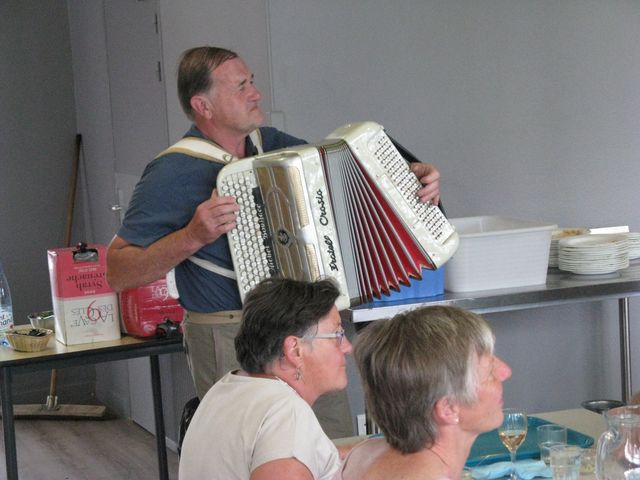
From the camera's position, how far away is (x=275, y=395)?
1.98 metres

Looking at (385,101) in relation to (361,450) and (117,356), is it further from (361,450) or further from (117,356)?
(361,450)

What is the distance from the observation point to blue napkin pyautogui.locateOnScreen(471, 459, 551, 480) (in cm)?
209

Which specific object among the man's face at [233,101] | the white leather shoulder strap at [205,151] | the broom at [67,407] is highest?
the man's face at [233,101]

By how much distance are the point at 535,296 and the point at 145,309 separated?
1569 millimetres

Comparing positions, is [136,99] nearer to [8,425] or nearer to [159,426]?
[159,426]

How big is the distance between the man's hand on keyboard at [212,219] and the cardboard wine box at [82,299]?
147 cm

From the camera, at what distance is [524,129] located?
4297 millimetres

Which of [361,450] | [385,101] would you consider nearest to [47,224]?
[385,101]

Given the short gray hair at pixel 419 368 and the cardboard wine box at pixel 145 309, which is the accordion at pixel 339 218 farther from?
the cardboard wine box at pixel 145 309

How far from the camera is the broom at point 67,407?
19.6 ft

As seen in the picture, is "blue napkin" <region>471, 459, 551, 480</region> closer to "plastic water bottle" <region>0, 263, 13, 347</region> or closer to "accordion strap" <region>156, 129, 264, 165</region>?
"accordion strap" <region>156, 129, 264, 165</region>

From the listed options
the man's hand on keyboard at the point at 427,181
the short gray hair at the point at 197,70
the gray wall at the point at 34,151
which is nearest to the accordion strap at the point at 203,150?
the short gray hair at the point at 197,70

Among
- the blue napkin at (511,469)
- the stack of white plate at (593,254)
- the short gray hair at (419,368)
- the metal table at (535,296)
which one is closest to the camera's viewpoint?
the short gray hair at (419,368)

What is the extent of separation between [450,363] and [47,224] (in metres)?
5.05
